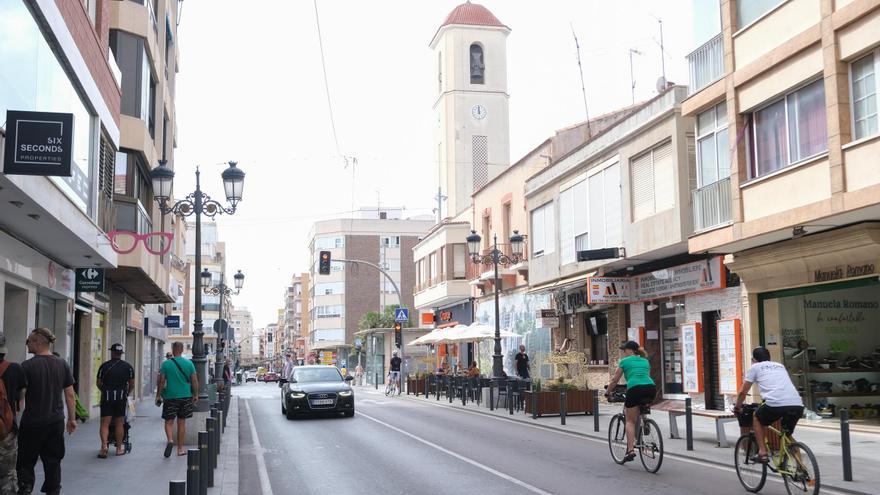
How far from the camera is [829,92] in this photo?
15328 millimetres

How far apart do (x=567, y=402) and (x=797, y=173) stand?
8.20 meters

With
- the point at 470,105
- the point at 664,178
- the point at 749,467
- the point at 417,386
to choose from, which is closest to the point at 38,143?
the point at 749,467

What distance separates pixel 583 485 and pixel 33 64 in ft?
30.8

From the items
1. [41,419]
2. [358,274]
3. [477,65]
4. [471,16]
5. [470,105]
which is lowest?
[41,419]

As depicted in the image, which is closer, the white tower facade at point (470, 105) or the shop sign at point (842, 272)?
the shop sign at point (842, 272)

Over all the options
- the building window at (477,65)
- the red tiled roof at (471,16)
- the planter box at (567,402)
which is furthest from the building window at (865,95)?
the red tiled roof at (471,16)

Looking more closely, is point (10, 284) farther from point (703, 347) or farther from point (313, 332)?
point (313, 332)

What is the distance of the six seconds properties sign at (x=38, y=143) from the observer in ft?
33.6

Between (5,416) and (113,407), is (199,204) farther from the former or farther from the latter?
(5,416)

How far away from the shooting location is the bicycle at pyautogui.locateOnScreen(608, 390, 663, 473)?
461 inches

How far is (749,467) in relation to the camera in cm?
1014

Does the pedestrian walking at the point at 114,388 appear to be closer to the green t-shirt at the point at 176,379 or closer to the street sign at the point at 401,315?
the green t-shirt at the point at 176,379

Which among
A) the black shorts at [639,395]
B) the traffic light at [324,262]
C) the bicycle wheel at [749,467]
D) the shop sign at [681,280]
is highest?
the traffic light at [324,262]

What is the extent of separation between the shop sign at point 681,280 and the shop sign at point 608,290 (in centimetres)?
30
